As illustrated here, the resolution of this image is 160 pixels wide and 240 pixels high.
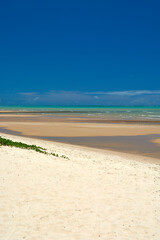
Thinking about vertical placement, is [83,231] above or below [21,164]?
below

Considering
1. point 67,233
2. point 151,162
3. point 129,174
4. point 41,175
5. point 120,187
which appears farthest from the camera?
point 151,162

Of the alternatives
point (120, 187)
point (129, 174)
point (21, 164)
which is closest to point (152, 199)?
point (120, 187)

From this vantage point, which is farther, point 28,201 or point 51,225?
point 28,201

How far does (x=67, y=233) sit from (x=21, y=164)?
20.8ft

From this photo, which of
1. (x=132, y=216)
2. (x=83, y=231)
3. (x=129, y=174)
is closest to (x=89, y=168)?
(x=129, y=174)

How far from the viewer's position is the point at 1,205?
24.9 feet

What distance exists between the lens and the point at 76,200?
27.5 ft

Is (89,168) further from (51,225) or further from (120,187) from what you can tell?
(51,225)

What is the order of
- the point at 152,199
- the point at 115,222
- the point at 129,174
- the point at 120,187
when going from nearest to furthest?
the point at 115,222 → the point at 152,199 → the point at 120,187 → the point at 129,174

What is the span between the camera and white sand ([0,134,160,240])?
645 centimetres

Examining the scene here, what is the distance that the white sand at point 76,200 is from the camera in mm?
6453

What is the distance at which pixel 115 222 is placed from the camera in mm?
7008

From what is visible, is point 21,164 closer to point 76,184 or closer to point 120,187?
point 76,184

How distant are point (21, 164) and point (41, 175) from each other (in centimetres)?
182
